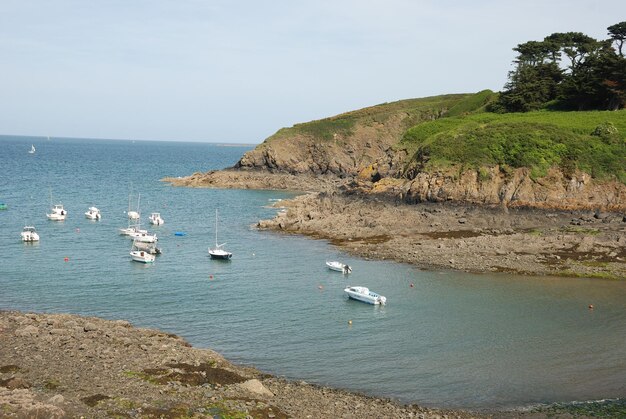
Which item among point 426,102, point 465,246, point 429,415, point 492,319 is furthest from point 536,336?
point 426,102

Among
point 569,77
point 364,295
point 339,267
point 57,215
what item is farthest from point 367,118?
point 364,295

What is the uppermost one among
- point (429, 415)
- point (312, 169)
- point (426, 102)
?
point (426, 102)

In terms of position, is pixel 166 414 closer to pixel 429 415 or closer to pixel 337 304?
pixel 429 415

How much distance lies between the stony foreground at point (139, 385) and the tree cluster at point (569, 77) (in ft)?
241

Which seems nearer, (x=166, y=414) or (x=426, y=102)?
(x=166, y=414)

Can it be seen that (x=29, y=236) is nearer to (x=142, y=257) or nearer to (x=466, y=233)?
(x=142, y=257)

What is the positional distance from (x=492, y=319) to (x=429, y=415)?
17.0 meters

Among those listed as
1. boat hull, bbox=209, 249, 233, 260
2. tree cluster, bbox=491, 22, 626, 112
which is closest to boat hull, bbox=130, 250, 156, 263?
boat hull, bbox=209, 249, 233, 260

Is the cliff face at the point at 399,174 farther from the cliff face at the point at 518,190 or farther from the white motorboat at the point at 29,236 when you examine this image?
the white motorboat at the point at 29,236

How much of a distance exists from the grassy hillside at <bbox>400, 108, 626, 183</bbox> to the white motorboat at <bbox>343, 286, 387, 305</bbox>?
32.6m

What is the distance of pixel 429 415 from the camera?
88.9 feet

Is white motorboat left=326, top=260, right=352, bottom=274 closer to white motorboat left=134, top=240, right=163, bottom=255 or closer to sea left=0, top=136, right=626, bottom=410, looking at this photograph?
sea left=0, top=136, right=626, bottom=410

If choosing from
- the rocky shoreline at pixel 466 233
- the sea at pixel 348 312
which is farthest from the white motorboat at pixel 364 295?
the rocky shoreline at pixel 466 233

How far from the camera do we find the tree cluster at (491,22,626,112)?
Answer: 87.4 meters
